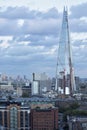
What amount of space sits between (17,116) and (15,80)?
62.6m

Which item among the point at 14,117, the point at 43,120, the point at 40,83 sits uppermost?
the point at 40,83

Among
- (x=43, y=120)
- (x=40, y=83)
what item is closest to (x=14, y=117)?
(x=43, y=120)

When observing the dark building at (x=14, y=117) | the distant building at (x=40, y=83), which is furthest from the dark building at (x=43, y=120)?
the distant building at (x=40, y=83)

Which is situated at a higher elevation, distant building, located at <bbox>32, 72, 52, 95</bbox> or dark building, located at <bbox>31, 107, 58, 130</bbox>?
distant building, located at <bbox>32, 72, 52, 95</bbox>

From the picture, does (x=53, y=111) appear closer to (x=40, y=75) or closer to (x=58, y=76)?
(x=58, y=76)

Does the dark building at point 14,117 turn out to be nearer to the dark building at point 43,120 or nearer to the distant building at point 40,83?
the dark building at point 43,120

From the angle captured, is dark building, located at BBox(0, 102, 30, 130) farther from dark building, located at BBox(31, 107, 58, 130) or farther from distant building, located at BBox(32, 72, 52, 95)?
distant building, located at BBox(32, 72, 52, 95)

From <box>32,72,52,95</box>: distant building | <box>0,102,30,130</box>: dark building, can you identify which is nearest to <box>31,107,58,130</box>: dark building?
<box>0,102,30,130</box>: dark building

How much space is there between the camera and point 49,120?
34.9 metres

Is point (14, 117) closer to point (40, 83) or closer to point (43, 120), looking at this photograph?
point (43, 120)

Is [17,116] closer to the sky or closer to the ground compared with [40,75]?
closer to the ground

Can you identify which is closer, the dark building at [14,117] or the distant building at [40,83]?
the dark building at [14,117]

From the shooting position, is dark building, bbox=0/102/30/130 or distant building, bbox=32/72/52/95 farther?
distant building, bbox=32/72/52/95

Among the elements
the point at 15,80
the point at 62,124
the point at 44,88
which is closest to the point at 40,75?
the point at 44,88
